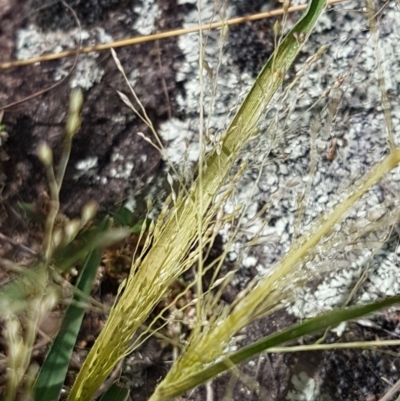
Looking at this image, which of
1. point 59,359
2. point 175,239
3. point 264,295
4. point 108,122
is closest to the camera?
point 264,295

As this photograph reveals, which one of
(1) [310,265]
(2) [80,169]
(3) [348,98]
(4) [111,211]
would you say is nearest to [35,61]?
(2) [80,169]

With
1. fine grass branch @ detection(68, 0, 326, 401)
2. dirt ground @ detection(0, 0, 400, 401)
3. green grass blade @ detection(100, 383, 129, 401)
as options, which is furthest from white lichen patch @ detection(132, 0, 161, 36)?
green grass blade @ detection(100, 383, 129, 401)

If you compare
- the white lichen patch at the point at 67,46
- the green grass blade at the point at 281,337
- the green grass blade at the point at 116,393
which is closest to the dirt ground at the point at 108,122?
the white lichen patch at the point at 67,46

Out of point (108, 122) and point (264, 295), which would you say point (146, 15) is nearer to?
point (108, 122)

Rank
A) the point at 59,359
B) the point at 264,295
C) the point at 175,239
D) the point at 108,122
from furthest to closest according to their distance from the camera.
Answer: the point at 108,122 < the point at 59,359 < the point at 175,239 < the point at 264,295

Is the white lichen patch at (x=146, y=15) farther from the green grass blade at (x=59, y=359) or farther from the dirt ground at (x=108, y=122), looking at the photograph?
the green grass blade at (x=59, y=359)

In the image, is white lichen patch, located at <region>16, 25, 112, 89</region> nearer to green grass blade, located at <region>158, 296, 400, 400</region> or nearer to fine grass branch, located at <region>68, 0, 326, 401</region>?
fine grass branch, located at <region>68, 0, 326, 401</region>

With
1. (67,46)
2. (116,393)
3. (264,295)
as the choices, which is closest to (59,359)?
(116,393)
